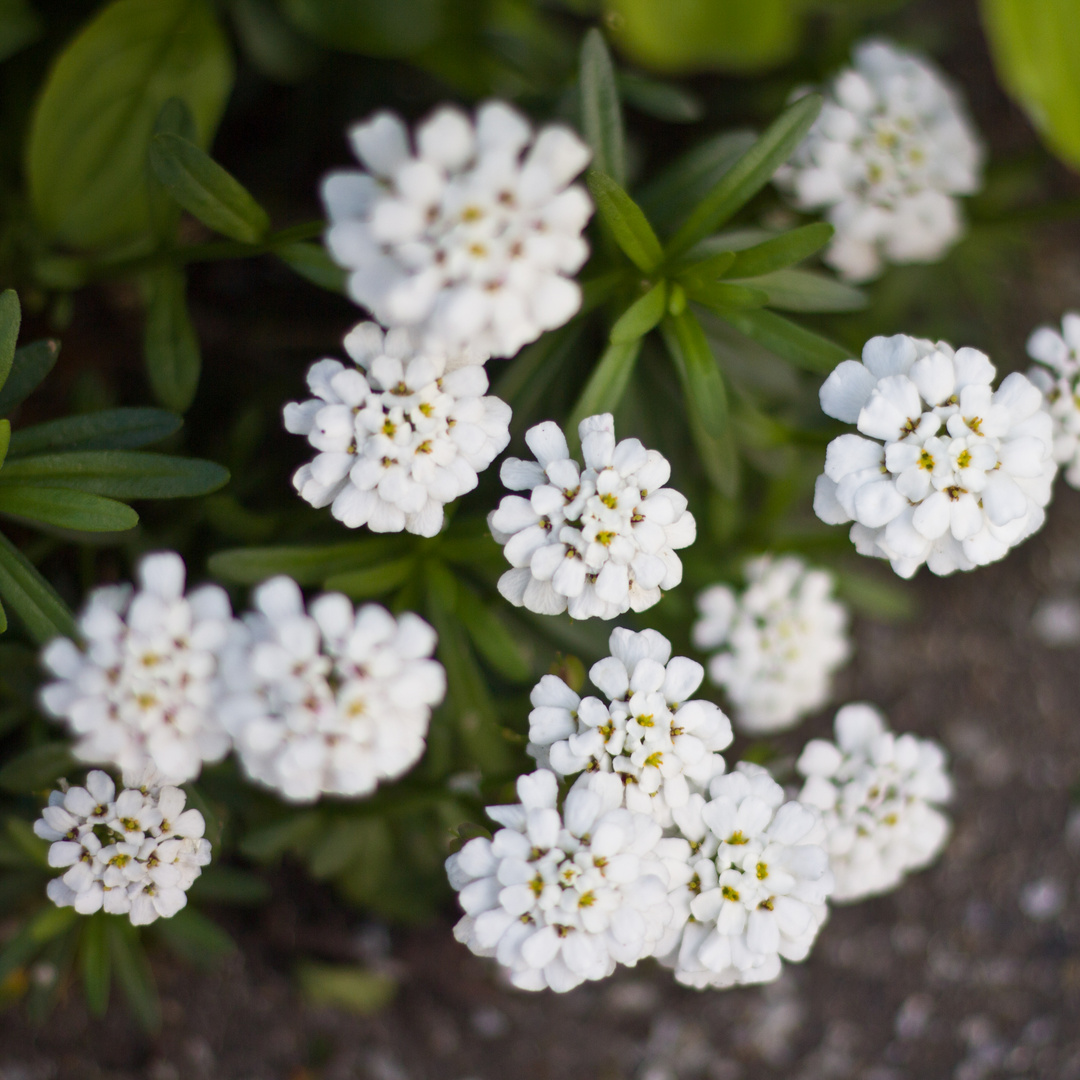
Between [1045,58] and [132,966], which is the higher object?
[1045,58]

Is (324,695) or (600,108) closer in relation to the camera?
(324,695)

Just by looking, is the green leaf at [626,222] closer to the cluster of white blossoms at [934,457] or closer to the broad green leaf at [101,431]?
the cluster of white blossoms at [934,457]

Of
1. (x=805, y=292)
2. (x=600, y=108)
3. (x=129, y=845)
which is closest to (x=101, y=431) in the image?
(x=129, y=845)

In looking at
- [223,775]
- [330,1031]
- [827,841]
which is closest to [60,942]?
[223,775]

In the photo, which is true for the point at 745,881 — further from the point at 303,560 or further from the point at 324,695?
the point at 303,560

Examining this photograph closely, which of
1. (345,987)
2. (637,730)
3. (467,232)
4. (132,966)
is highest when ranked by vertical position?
(467,232)

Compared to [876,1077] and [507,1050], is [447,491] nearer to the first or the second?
[507,1050]

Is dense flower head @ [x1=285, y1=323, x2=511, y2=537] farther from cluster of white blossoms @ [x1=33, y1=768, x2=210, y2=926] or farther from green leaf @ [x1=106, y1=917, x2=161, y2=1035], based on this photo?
green leaf @ [x1=106, y1=917, x2=161, y2=1035]

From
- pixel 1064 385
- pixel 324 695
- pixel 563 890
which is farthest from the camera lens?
pixel 1064 385
